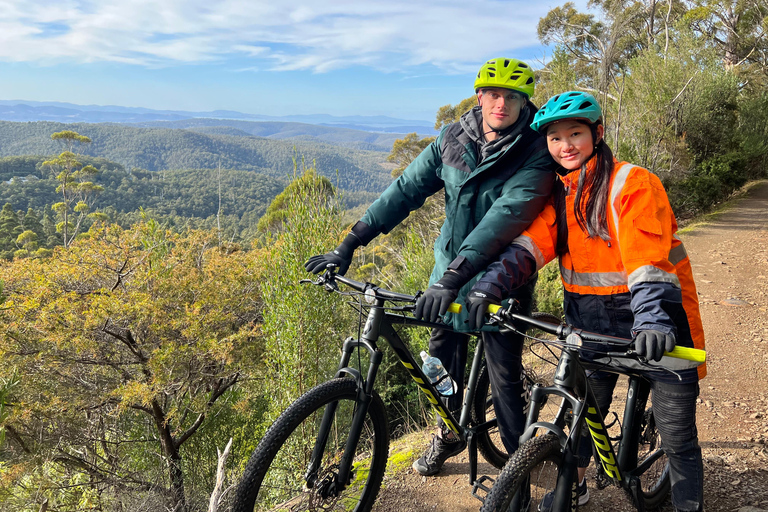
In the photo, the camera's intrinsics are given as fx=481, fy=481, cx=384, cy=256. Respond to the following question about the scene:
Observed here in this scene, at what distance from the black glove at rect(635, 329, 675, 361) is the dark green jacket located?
72 centimetres

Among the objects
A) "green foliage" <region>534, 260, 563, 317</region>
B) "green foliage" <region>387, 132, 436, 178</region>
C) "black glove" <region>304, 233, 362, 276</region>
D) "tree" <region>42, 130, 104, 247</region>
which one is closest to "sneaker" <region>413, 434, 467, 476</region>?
"black glove" <region>304, 233, 362, 276</region>

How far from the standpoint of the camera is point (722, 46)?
2578 centimetres

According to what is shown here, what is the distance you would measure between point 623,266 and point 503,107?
3.03ft

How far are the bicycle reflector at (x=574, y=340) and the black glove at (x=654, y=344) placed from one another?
0.19 meters

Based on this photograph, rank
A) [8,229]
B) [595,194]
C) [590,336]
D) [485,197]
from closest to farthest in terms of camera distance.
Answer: [590,336], [595,194], [485,197], [8,229]

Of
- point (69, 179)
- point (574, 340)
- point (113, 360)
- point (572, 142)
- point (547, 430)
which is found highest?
point (572, 142)

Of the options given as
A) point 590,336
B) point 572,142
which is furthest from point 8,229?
point 590,336

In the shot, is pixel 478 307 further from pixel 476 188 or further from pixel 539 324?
pixel 476 188

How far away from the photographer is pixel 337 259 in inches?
100

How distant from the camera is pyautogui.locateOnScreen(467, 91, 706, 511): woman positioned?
188cm

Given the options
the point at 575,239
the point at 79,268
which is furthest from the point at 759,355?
the point at 79,268

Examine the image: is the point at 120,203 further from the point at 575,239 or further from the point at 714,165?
the point at 575,239

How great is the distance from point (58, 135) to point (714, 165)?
37384mm

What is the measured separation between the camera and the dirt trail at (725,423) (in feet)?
9.63
